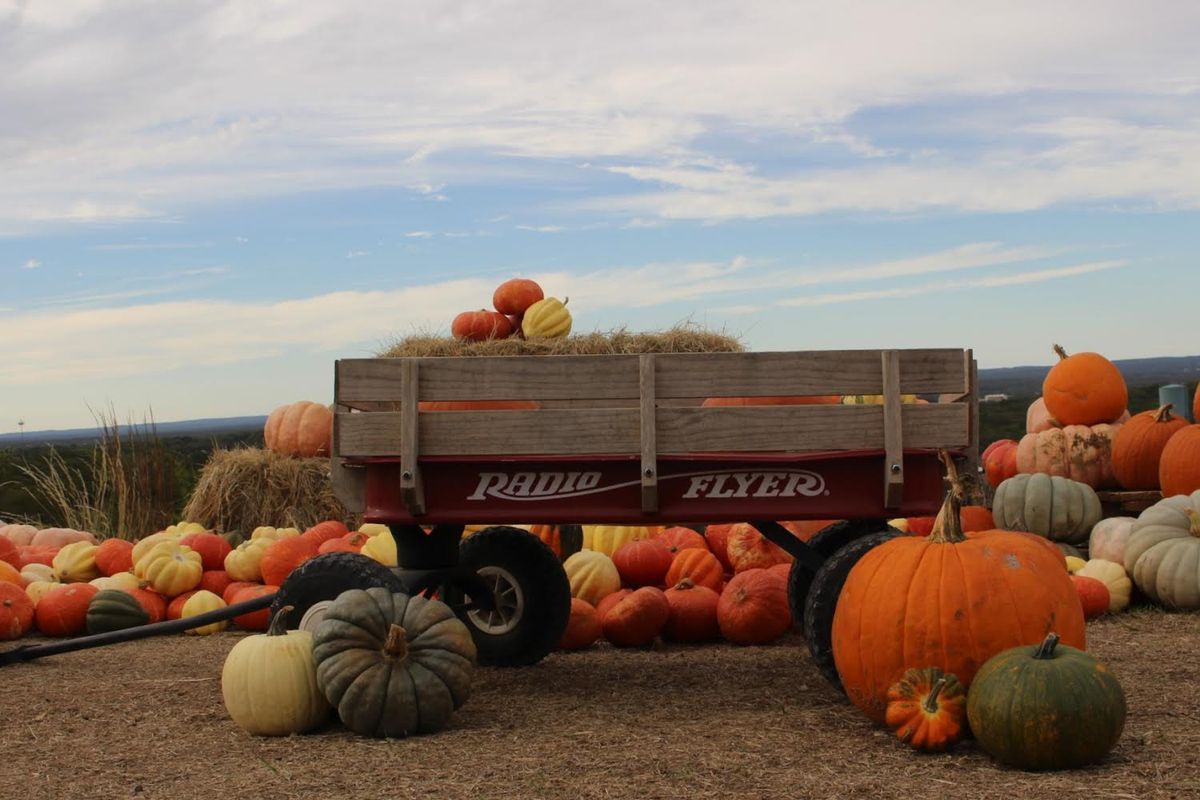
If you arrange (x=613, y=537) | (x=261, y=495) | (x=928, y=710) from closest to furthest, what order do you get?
(x=928, y=710)
(x=613, y=537)
(x=261, y=495)

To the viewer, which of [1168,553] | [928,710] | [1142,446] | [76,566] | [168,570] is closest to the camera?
[928,710]

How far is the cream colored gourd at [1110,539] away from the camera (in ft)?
29.5

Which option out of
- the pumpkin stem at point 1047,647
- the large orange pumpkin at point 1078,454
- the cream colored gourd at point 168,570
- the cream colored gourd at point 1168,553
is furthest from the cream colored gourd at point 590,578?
the large orange pumpkin at point 1078,454

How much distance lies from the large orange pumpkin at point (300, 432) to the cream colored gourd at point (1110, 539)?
23.2ft

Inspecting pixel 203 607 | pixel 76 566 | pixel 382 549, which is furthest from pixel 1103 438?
pixel 76 566

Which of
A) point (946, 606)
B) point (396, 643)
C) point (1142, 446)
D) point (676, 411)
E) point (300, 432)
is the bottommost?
point (396, 643)

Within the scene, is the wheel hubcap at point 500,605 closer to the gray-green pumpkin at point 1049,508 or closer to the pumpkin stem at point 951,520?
the pumpkin stem at point 951,520

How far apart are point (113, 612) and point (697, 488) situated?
4.56 m

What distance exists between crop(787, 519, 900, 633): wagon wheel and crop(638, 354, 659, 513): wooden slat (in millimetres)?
966

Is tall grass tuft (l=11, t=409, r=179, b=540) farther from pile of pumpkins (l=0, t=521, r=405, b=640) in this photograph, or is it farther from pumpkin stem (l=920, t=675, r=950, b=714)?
pumpkin stem (l=920, t=675, r=950, b=714)

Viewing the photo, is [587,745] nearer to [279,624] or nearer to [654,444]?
[654,444]

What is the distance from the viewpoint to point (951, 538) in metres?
5.03

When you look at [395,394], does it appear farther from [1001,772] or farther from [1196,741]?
[1196,741]

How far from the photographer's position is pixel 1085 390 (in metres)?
11.1
